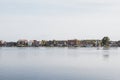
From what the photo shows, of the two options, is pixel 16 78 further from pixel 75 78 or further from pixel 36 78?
pixel 75 78

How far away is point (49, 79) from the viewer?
39.1m

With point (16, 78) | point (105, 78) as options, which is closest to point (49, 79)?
point (16, 78)

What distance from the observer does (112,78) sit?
3931 cm

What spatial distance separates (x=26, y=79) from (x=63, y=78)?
4608 mm

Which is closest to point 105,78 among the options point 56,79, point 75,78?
point 75,78

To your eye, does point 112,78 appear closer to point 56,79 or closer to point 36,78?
point 56,79

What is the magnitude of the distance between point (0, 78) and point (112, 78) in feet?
45.2

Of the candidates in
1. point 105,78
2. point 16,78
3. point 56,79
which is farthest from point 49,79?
point 105,78

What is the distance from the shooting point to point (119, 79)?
38.1 metres

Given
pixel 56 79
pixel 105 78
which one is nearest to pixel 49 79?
pixel 56 79

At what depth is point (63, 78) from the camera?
1550 inches

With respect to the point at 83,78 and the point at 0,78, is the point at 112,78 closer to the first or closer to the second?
the point at 83,78

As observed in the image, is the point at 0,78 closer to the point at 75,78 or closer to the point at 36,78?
the point at 36,78

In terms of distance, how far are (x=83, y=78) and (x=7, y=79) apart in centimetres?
950
